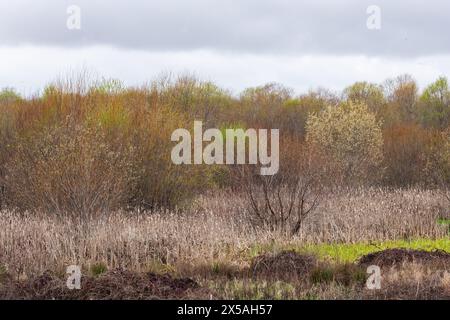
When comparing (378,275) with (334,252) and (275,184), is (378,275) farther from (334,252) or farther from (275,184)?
(275,184)

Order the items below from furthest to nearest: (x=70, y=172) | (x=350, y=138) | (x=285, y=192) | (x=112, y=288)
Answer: (x=350, y=138) → (x=285, y=192) → (x=70, y=172) → (x=112, y=288)

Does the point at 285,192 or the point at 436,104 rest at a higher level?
the point at 436,104

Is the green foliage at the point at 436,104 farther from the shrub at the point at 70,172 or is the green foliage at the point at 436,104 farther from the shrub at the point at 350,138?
the shrub at the point at 70,172

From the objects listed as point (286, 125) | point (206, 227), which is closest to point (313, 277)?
point (206, 227)

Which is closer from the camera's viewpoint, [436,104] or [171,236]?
[171,236]

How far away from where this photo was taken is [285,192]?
17.5 metres

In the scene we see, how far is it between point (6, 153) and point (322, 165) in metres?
8.61

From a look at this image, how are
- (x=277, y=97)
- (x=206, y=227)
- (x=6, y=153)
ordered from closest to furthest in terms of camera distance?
(x=206, y=227) < (x=6, y=153) < (x=277, y=97)

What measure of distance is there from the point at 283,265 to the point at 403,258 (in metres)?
2.13

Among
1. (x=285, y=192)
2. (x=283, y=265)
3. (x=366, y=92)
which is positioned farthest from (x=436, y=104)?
(x=283, y=265)

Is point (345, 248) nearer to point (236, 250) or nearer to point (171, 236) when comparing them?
point (236, 250)

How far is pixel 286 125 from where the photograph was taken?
44031 millimetres

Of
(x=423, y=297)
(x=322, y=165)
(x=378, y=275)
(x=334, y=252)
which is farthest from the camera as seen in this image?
(x=322, y=165)

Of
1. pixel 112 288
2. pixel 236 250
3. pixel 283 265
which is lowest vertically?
pixel 236 250
